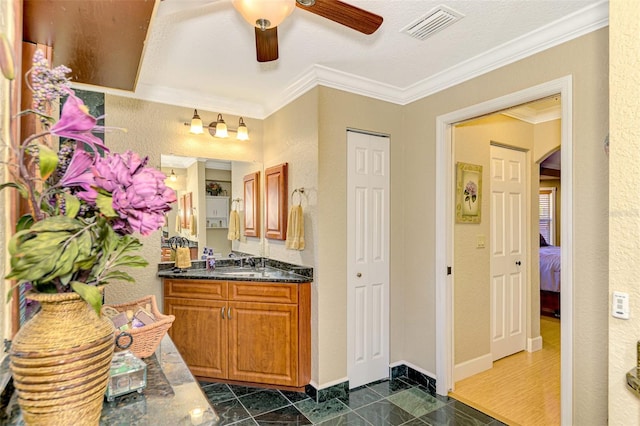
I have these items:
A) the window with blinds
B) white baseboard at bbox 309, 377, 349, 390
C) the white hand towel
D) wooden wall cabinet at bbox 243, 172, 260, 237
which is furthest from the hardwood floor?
the window with blinds

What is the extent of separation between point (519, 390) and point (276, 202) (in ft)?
8.87

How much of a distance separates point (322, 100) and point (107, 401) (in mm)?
2415

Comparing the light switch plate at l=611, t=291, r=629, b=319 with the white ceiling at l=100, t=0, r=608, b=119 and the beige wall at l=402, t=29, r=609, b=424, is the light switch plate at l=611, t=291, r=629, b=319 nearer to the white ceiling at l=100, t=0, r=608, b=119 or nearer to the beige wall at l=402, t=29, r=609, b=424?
the beige wall at l=402, t=29, r=609, b=424

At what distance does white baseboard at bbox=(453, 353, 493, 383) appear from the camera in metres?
3.09

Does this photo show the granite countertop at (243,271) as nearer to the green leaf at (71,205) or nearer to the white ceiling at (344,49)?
the white ceiling at (344,49)

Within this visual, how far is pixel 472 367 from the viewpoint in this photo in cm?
321

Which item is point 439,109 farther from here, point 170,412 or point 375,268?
point 170,412

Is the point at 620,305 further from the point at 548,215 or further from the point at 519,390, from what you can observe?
the point at 548,215

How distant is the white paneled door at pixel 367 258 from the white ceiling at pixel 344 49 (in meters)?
0.56

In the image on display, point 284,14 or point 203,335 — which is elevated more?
point 284,14

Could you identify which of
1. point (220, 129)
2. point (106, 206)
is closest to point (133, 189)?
point (106, 206)

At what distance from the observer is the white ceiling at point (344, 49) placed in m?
1.95

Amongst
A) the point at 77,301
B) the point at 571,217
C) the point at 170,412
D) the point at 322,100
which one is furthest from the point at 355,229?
the point at 77,301

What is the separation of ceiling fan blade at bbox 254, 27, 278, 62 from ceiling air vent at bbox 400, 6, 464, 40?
34.9 inches
